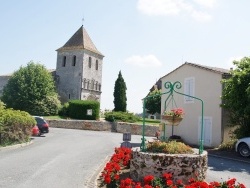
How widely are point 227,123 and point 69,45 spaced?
44953mm

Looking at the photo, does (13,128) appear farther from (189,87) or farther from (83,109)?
(83,109)

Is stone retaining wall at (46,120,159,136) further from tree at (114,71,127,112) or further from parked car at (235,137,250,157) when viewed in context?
parked car at (235,137,250,157)

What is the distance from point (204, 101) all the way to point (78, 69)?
39727 millimetres

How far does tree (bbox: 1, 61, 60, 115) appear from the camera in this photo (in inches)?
1927

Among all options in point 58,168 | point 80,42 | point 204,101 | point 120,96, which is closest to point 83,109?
point 120,96

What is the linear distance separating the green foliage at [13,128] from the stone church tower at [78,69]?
1540 inches

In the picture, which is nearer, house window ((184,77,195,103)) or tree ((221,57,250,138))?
tree ((221,57,250,138))

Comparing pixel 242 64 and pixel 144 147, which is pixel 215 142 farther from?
pixel 144 147

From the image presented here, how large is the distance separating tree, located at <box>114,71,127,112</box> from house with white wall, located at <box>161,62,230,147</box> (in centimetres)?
2721

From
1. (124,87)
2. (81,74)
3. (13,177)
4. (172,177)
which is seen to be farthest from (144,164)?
(81,74)

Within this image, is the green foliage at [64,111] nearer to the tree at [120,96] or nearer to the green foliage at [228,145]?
the tree at [120,96]

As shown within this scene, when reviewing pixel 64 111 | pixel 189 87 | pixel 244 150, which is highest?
pixel 189 87

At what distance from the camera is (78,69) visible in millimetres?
61906

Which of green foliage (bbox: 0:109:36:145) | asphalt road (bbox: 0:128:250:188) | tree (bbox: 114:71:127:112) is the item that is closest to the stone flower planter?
asphalt road (bbox: 0:128:250:188)
